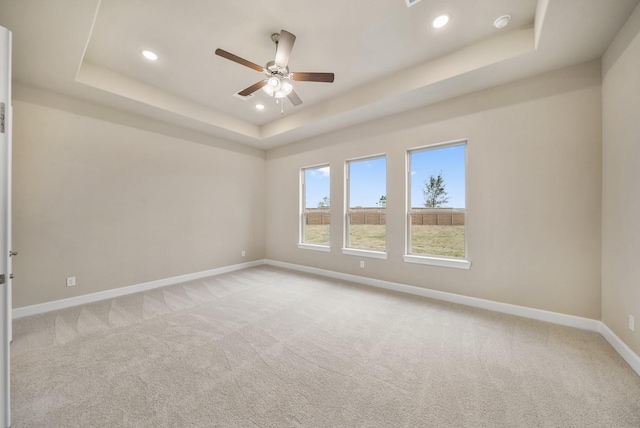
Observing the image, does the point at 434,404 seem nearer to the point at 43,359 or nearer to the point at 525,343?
the point at 525,343

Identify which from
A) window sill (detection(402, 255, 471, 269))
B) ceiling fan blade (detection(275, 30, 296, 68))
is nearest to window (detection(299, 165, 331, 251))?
window sill (detection(402, 255, 471, 269))

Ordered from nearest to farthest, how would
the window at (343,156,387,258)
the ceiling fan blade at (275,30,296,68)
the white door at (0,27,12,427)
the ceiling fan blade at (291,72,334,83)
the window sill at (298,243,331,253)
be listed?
the white door at (0,27,12,427) < the ceiling fan blade at (275,30,296,68) < the ceiling fan blade at (291,72,334,83) < the window at (343,156,387,258) < the window sill at (298,243,331,253)

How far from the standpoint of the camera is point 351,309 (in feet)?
10.3

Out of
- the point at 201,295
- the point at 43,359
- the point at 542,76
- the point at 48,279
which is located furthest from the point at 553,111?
the point at 48,279

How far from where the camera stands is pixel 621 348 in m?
2.11

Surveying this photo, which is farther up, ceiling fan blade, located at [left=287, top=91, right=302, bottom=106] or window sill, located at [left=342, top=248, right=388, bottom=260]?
ceiling fan blade, located at [left=287, top=91, right=302, bottom=106]

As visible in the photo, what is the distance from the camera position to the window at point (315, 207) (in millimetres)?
4965

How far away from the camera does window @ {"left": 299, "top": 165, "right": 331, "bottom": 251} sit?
16.3 feet

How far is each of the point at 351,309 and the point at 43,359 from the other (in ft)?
9.85

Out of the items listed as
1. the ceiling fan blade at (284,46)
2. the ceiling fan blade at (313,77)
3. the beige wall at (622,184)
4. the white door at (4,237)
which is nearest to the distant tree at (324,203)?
the ceiling fan blade at (313,77)

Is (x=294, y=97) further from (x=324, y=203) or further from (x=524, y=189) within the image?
(x=524, y=189)

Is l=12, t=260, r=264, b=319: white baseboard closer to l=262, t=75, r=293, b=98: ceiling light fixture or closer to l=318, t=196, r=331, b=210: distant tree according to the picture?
l=318, t=196, r=331, b=210: distant tree

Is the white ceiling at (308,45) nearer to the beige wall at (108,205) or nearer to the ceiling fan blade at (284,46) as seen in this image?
the ceiling fan blade at (284,46)

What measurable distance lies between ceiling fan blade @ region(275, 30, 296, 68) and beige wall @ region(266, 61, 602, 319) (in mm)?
2197
